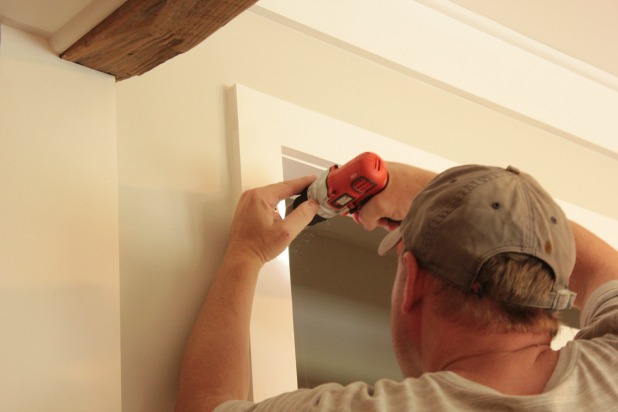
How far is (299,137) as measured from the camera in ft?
5.59

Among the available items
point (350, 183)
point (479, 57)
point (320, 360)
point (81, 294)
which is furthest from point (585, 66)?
point (81, 294)

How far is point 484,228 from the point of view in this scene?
116cm

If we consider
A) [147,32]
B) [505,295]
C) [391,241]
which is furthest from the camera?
[391,241]

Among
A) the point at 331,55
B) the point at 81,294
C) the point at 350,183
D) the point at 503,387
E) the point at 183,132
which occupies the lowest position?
the point at 503,387

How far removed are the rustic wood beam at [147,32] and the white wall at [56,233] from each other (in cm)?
6

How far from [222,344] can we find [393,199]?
1.42 feet

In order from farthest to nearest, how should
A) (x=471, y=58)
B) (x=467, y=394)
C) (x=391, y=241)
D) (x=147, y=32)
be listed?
(x=471, y=58), (x=391, y=241), (x=147, y=32), (x=467, y=394)

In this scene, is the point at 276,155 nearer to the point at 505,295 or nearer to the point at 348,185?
the point at 348,185

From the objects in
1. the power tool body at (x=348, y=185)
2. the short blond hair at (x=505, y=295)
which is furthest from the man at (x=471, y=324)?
the power tool body at (x=348, y=185)

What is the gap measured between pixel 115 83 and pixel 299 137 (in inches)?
16.3

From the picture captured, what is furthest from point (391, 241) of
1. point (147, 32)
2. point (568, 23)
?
point (568, 23)

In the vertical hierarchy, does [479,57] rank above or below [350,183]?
above

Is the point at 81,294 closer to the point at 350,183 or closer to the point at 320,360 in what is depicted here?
the point at 350,183

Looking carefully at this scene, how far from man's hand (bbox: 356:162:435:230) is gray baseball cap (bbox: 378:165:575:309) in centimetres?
28
